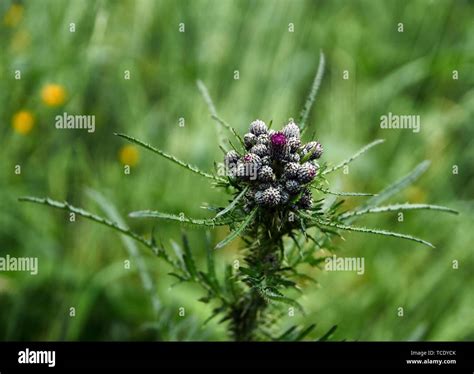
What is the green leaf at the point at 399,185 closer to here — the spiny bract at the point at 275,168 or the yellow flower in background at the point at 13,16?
the spiny bract at the point at 275,168

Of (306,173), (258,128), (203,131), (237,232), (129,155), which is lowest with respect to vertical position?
(237,232)

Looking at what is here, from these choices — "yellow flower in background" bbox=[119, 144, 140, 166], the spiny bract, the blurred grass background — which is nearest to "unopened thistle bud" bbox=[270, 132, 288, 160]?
the spiny bract

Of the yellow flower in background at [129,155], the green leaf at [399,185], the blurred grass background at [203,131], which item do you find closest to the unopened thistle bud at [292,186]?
the green leaf at [399,185]

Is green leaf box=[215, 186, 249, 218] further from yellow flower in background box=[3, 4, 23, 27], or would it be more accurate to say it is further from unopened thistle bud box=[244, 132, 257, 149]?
yellow flower in background box=[3, 4, 23, 27]

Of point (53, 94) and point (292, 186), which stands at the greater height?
point (53, 94)

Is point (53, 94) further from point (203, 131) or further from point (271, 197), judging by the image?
point (271, 197)

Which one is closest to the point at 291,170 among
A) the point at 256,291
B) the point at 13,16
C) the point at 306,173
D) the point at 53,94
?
the point at 306,173

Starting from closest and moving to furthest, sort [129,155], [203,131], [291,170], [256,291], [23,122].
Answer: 1. [291,170]
2. [256,291]
3. [23,122]
4. [129,155]
5. [203,131]
